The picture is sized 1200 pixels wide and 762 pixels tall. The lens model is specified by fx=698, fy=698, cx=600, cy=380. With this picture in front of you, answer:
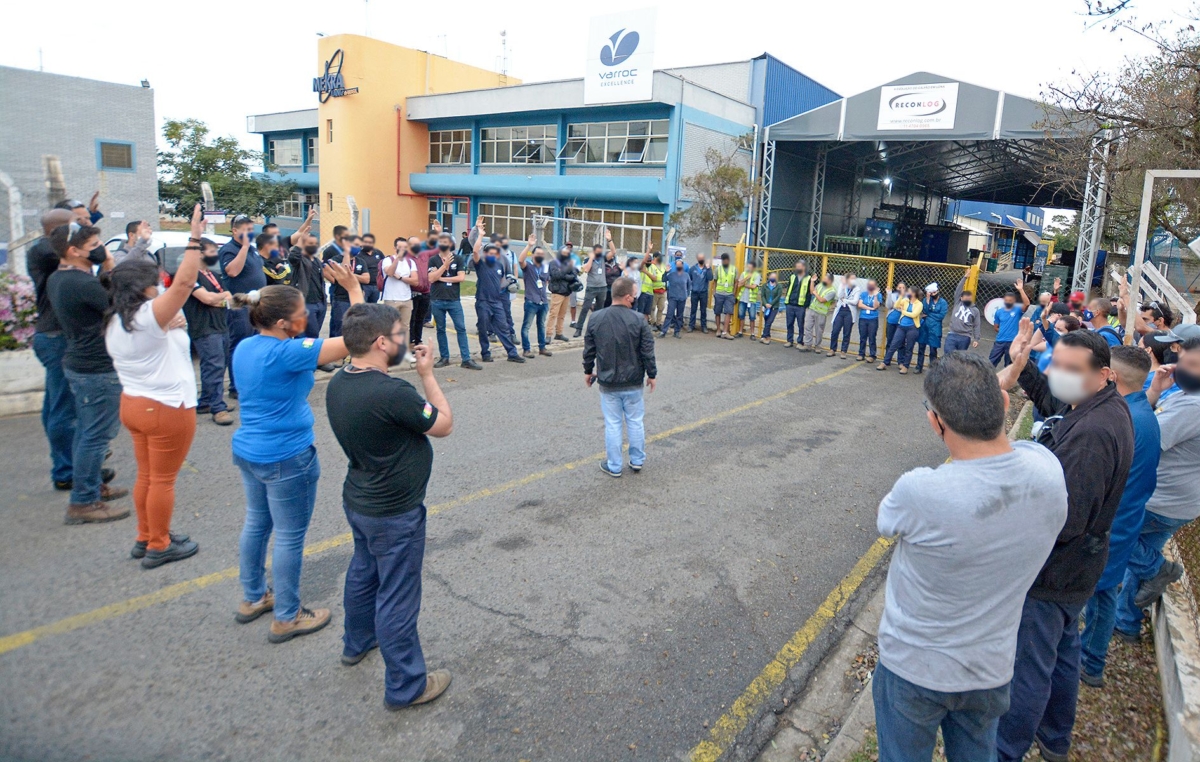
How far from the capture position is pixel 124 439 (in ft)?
22.6

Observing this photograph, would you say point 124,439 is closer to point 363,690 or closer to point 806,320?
point 363,690

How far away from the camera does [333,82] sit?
105 feet

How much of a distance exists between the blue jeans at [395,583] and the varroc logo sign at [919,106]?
23.2 m

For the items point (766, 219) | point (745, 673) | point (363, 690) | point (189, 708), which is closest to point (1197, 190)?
point (745, 673)

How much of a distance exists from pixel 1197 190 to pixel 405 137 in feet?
104

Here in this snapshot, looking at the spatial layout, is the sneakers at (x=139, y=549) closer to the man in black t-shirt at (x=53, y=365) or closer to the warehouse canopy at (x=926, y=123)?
the man in black t-shirt at (x=53, y=365)

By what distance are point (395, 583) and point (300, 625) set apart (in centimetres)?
105

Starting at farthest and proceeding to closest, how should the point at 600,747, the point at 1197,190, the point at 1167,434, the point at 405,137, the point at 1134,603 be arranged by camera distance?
the point at 405,137, the point at 1197,190, the point at 1134,603, the point at 1167,434, the point at 600,747

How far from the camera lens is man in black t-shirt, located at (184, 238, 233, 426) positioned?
24.6 feet

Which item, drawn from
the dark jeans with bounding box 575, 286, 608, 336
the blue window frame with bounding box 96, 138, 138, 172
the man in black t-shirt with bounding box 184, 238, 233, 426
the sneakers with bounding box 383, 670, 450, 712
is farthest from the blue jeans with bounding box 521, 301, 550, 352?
the blue window frame with bounding box 96, 138, 138, 172

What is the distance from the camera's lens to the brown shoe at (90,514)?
16.6 feet

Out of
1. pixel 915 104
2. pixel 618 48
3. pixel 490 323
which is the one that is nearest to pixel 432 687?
pixel 490 323

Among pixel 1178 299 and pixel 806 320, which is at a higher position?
pixel 1178 299

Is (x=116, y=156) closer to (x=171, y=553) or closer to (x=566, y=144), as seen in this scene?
(x=566, y=144)
